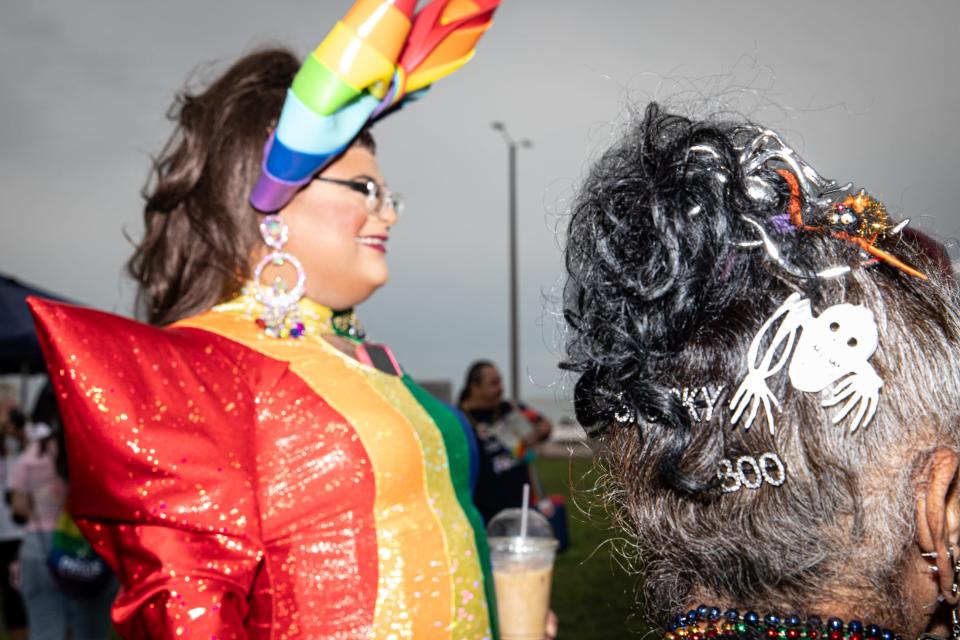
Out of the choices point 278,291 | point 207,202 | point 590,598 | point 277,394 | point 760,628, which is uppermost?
point 207,202

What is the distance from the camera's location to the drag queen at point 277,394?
157cm

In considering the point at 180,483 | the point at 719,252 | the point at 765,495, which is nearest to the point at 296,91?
the point at 180,483

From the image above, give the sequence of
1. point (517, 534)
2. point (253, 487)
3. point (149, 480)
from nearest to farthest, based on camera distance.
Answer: point (149, 480), point (253, 487), point (517, 534)

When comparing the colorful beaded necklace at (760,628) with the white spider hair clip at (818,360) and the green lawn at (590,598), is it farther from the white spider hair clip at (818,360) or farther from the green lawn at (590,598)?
the green lawn at (590,598)

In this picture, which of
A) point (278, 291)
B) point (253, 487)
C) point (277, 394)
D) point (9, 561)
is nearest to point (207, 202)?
point (278, 291)

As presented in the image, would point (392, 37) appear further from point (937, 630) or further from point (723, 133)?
point (937, 630)

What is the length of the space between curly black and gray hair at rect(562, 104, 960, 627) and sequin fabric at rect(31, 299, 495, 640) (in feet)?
2.86

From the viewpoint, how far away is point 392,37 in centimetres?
192

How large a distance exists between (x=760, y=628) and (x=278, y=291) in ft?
4.53

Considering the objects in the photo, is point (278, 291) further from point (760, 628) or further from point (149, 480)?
point (760, 628)

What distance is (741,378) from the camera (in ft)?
2.99

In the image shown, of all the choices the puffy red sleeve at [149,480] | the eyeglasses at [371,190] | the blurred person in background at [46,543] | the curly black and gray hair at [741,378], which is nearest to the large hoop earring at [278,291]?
→ the eyeglasses at [371,190]

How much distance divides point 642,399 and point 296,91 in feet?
4.08

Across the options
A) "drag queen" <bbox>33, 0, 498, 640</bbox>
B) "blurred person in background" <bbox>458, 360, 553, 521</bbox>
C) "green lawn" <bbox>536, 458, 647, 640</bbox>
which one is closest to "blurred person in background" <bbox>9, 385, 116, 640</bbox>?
"blurred person in background" <bbox>458, 360, 553, 521</bbox>
